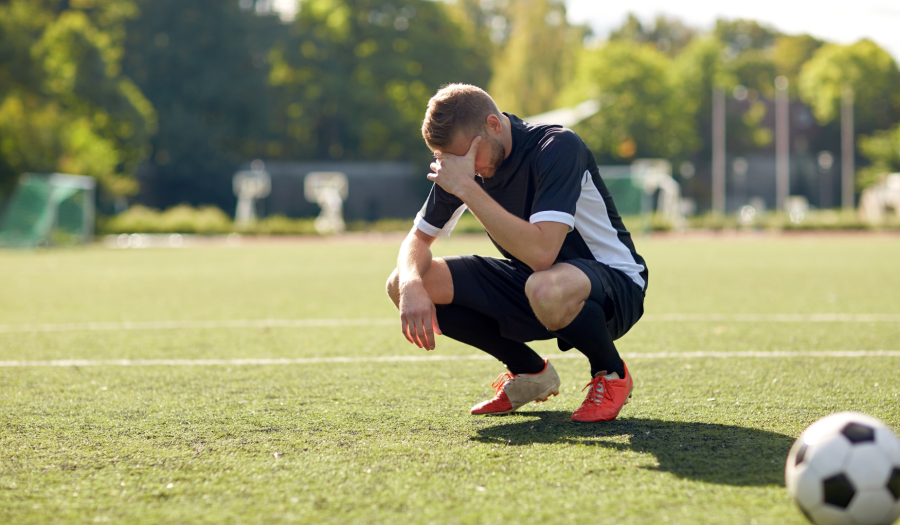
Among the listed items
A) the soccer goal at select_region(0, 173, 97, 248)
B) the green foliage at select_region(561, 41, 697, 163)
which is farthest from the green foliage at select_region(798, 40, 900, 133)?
the soccer goal at select_region(0, 173, 97, 248)

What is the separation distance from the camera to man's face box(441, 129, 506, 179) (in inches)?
123

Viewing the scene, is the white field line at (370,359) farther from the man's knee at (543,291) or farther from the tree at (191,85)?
the tree at (191,85)

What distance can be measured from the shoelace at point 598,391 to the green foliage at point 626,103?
4747 centimetres

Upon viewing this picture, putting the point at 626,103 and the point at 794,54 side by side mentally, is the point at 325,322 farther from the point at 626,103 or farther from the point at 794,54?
the point at 794,54

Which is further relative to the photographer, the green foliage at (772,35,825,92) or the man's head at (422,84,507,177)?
the green foliage at (772,35,825,92)

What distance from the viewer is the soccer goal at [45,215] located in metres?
21.2

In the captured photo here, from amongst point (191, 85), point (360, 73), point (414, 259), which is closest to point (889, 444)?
point (414, 259)

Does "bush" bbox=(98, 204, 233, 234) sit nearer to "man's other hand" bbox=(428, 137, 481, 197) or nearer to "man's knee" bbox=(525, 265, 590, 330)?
"man's other hand" bbox=(428, 137, 481, 197)

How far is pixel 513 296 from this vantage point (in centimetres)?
354

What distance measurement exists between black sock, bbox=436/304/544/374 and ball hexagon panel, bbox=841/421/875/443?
5.13 ft

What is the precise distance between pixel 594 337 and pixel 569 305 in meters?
0.17

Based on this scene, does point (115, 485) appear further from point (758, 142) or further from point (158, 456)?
point (758, 142)

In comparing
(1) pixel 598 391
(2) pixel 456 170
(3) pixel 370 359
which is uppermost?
(2) pixel 456 170

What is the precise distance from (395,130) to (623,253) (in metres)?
48.6
